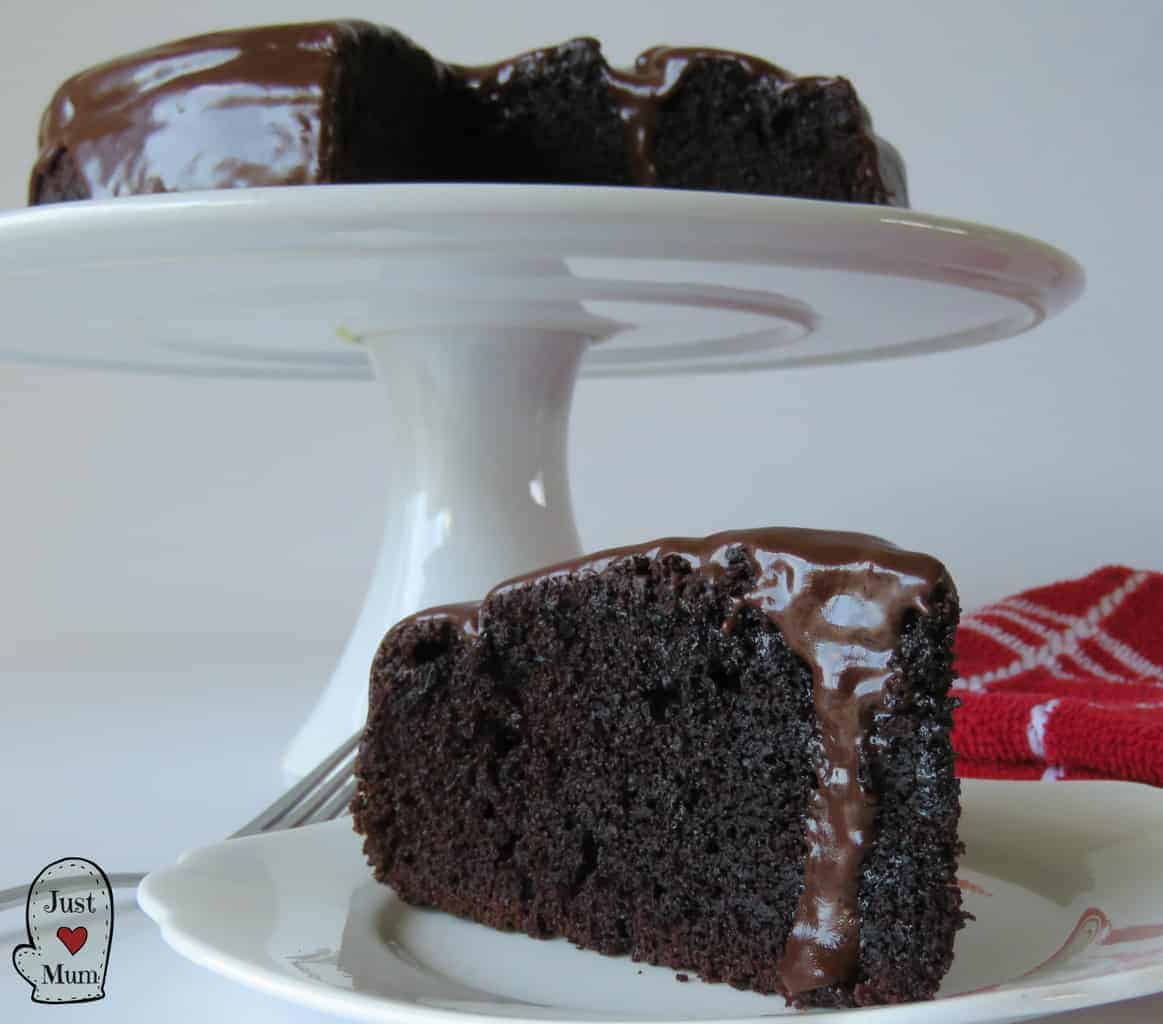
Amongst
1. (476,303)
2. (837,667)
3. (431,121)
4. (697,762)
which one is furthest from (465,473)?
(837,667)

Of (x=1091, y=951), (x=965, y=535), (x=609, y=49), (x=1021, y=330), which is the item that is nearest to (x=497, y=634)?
(x=1091, y=951)

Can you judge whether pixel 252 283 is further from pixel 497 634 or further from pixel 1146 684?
pixel 1146 684

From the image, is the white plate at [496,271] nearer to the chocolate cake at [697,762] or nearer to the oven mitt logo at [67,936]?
the chocolate cake at [697,762]

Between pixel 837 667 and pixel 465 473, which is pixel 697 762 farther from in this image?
pixel 465 473

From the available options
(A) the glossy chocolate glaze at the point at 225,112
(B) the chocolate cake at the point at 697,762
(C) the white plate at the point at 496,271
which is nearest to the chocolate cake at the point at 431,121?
(A) the glossy chocolate glaze at the point at 225,112

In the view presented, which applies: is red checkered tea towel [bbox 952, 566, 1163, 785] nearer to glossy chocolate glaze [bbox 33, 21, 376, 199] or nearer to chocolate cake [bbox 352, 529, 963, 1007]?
chocolate cake [bbox 352, 529, 963, 1007]
